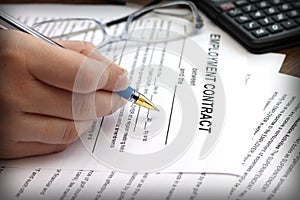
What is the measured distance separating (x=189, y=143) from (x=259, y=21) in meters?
0.21

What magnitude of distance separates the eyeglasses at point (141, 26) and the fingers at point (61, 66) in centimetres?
16

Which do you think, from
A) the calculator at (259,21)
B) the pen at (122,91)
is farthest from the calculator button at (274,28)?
the pen at (122,91)

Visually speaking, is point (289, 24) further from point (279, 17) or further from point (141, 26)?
point (141, 26)

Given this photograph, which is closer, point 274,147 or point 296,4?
point 274,147

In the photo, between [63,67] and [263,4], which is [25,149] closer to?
[63,67]

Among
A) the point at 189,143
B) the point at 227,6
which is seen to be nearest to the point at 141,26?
the point at 227,6

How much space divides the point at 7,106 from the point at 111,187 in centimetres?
11

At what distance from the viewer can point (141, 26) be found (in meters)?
0.62

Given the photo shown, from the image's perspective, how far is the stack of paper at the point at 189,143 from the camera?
0.41 meters

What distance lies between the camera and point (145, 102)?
1.57 feet

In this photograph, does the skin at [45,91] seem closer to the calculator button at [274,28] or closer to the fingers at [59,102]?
the fingers at [59,102]

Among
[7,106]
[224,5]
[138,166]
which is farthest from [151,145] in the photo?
[224,5]

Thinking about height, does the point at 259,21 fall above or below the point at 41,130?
above

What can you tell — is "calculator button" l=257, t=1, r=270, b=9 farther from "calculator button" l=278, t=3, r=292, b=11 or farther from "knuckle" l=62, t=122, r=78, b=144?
"knuckle" l=62, t=122, r=78, b=144
